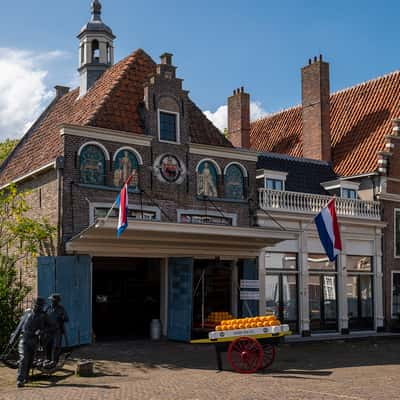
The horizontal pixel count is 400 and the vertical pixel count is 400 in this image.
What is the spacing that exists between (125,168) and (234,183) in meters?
4.44

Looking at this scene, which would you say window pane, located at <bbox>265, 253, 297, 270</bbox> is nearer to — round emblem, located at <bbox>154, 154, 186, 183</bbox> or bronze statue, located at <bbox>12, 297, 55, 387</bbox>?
round emblem, located at <bbox>154, 154, 186, 183</bbox>

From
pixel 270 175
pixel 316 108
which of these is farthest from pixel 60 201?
pixel 316 108

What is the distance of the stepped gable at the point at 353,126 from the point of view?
94.3 feet

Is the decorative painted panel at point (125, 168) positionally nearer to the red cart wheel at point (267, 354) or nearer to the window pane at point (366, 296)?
the red cart wheel at point (267, 354)

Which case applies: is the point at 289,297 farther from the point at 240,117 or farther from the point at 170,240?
the point at 240,117

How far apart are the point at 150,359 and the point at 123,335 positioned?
532 cm

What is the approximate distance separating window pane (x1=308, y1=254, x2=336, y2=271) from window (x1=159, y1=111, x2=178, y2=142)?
745cm

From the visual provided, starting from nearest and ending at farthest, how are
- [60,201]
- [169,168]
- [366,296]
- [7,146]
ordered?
[60,201]
[169,168]
[366,296]
[7,146]

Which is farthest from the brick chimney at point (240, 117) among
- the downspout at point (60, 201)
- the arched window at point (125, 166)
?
the downspout at point (60, 201)

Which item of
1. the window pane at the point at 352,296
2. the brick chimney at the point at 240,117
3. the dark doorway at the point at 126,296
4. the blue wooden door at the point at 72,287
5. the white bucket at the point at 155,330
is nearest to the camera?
the blue wooden door at the point at 72,287

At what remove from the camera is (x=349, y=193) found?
27.5 meters

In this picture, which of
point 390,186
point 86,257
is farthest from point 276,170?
point 86,257

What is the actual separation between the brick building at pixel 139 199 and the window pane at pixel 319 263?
2.91m

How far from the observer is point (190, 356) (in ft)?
59.6
